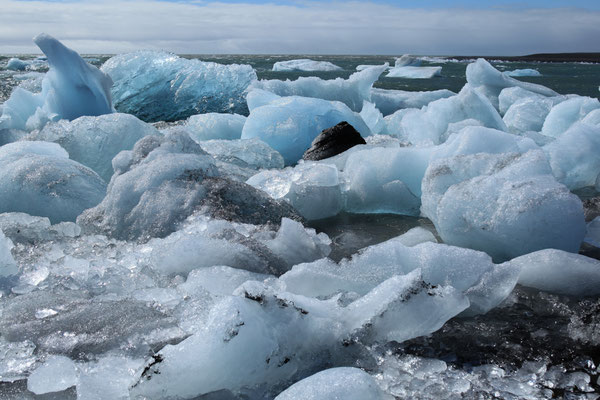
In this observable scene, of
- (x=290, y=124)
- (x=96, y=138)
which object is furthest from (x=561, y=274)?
(x=96, y=138)

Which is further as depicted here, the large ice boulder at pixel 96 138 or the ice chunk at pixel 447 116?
the ice chunk at pixel 447 116

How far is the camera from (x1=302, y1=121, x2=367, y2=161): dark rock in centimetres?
444

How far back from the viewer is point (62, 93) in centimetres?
570

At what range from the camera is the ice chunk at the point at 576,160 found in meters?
3.59

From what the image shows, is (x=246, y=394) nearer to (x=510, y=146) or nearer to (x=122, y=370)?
(x=122, y=370)

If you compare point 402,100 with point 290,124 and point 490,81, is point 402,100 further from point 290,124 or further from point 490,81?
point 290,124

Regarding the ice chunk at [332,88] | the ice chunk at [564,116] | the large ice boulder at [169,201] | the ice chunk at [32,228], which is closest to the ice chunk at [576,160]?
the ice chunk at [564,116]

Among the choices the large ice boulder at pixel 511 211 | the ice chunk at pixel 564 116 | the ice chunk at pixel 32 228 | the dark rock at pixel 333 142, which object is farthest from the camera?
the ice chunk at pixel 564 116

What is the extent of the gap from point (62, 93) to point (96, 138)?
1.89 metres

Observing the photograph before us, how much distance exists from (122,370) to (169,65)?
21.8ft

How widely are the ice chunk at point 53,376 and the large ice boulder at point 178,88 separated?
248 inches

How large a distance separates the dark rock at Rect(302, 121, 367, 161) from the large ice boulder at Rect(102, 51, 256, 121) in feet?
10.4

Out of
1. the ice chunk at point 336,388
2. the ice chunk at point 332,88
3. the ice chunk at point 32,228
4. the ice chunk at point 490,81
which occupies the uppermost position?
the ice chunk at point 490,81

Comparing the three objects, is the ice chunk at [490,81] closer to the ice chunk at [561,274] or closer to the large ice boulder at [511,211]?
the large ice boulder at [511,211]
